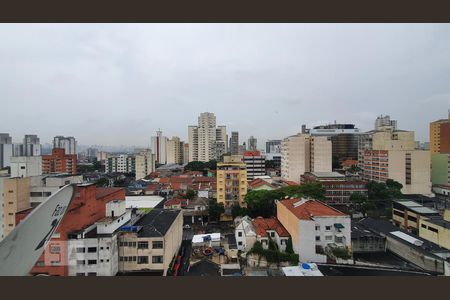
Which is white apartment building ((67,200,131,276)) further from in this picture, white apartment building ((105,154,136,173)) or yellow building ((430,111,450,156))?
white apartment building ((105,154,136,173))

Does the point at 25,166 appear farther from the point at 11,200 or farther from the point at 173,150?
the point at 173,150

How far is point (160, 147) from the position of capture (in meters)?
29.0

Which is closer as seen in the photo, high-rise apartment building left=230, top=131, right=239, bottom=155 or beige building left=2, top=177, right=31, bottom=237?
beige building left=2, top=177, right=31, bottom=237

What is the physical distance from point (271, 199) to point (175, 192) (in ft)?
19.4

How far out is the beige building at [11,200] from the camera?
5.98 metres

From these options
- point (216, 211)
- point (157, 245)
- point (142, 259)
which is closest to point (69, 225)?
point (142, 259)

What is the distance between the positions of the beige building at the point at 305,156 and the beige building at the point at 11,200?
40.5 feet

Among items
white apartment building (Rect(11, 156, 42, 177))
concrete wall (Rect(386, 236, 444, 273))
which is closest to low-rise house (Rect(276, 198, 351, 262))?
concrete wall (Rect(386, 236, 444, 273))

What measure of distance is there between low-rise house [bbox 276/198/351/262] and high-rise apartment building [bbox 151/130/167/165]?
965 inches

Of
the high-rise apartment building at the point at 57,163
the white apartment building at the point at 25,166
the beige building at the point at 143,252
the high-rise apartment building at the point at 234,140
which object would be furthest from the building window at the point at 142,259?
the high-rise apartment building at the point at 234,140

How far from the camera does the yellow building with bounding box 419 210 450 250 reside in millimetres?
5795

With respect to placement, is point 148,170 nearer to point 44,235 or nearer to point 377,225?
point 377,225

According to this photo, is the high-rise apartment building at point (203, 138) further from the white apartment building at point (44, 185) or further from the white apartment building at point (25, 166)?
the white apartment building at point (44, 185)

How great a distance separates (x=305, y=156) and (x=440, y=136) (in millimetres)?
8652
